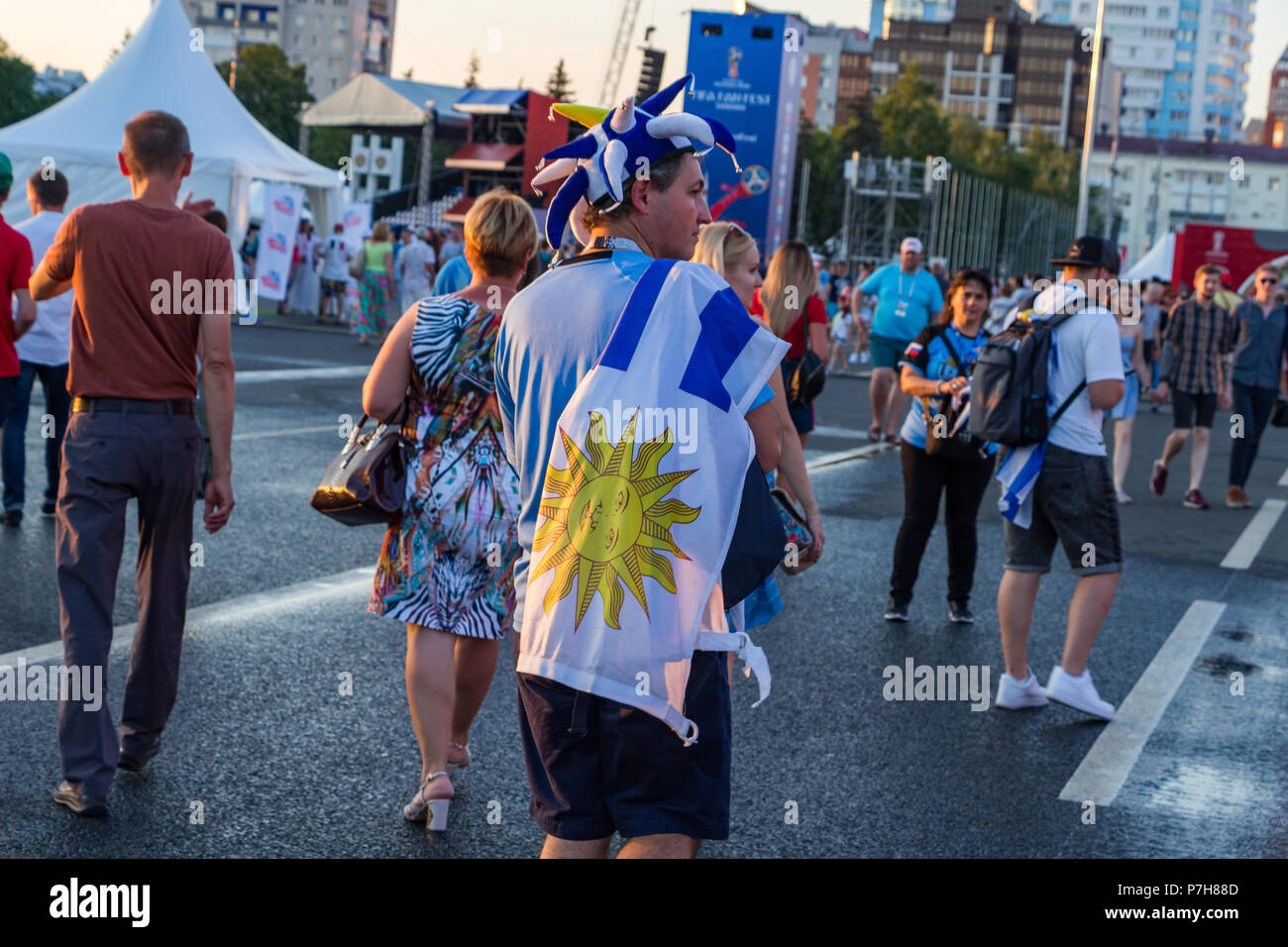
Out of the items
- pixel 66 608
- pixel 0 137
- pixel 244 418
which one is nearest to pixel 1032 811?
pixel 66 608

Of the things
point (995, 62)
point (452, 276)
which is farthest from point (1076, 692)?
point (995, 62)

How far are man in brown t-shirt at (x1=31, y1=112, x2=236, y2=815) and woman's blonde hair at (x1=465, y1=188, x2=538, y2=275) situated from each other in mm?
706

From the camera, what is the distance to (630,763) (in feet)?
8.80

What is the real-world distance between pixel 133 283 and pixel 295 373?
529 inches

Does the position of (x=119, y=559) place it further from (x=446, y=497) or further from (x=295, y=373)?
(x=295, y=373)

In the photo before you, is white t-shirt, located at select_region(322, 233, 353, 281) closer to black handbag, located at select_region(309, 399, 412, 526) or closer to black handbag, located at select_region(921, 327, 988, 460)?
black handbag, located at select_region(921, 327, 988, 460)

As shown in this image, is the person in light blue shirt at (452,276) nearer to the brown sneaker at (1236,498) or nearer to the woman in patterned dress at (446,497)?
the woman in patterned dress at (446,497)

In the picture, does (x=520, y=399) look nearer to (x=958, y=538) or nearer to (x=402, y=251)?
(x=958, y=538)

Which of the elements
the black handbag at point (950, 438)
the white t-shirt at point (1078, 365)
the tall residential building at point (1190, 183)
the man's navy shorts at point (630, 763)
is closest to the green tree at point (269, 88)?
the black handbag at point (950, 438)

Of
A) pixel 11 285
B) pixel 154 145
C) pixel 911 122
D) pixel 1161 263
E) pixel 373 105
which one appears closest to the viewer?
pixel 154 145

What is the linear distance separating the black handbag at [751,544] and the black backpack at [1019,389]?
3465 millimetres

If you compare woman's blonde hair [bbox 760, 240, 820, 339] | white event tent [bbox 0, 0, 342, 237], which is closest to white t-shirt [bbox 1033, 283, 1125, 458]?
woman's blonde hair [bbox 760, 240, 820, 339]

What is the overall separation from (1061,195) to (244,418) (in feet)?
379

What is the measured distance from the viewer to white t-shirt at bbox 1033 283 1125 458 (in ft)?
19.3
